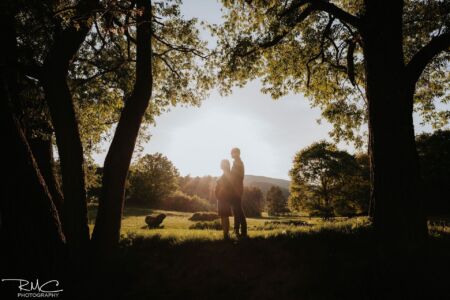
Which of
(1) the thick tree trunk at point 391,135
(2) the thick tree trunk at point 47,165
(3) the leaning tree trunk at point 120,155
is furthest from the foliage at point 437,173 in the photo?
Answer: (2) the thick tree trunk at point 47,165

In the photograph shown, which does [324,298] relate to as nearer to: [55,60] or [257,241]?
[257,241]

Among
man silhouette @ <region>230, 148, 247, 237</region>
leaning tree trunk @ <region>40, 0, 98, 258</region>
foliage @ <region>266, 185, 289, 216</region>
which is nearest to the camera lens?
leaning tree trunk @ <region>40, 0, 98, 258</region>

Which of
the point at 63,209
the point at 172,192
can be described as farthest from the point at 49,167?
the point at 172,192

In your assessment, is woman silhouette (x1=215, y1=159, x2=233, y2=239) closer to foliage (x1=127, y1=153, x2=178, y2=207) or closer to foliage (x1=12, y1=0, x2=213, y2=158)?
foliage (x1=12, y1=0, x2=213, y2=158)

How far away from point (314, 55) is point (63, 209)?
35.4 feet

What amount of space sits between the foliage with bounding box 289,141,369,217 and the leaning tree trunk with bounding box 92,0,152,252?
1365 inches

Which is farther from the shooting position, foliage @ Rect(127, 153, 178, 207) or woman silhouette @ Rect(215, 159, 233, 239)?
foliage @ Rect(127, 153, 178, 207)

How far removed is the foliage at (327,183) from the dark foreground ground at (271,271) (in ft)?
108

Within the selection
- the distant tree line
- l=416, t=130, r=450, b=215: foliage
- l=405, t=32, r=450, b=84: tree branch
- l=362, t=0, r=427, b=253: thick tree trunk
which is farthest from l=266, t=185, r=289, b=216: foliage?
l=405, t=32, r=450, b=84: tree branch

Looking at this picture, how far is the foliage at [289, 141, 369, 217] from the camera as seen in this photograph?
1497 inches

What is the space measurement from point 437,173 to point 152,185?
47.5 meters

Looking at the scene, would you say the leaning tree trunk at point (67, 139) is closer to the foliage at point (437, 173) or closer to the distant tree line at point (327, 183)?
the distant tree line at point (327, 183)

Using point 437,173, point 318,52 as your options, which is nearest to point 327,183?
point 437,173

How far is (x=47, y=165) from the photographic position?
305 inches
